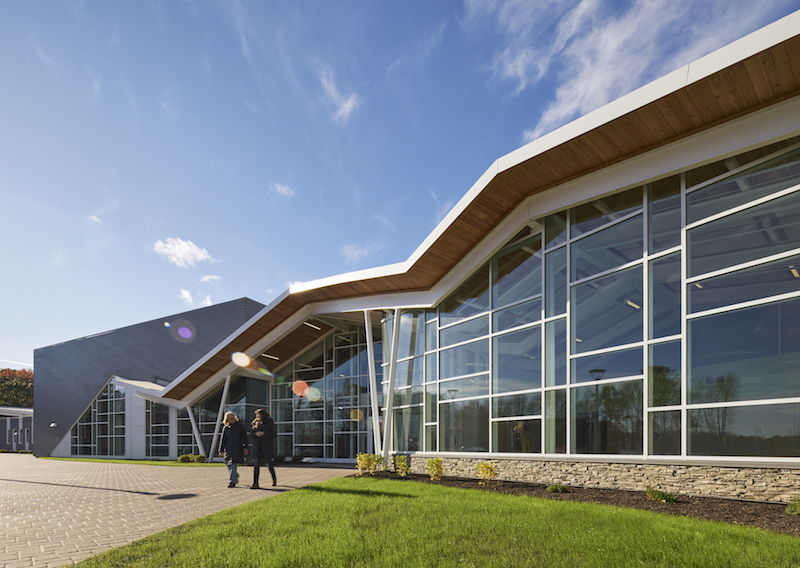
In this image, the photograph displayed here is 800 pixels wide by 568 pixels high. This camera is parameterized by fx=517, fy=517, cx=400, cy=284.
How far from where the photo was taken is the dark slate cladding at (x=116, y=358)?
104 ft

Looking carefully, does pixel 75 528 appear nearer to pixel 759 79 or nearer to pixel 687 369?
pixel 687 369

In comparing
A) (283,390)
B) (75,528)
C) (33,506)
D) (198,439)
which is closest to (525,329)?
(75,528)

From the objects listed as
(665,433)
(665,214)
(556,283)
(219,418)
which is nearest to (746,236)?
(665,214)

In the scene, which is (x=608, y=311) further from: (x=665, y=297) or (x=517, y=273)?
(x=517, y=273)

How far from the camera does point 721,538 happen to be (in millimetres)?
6109

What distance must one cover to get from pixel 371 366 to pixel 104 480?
9.08m

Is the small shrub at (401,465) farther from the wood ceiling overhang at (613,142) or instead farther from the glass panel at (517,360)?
the wood ceiling overhang at (613,142)

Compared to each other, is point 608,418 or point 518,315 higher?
point 518,315

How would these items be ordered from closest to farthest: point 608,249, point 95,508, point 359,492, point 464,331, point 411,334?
point 95,508 < point 359,492 < point 608,249 < point 464,331 < point 411,334

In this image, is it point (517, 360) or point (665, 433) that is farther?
point (517, 360)

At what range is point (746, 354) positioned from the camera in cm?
882

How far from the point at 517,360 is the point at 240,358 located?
15166 mm

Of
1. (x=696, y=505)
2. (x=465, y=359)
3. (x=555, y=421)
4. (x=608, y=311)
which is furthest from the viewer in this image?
(x=465, y=359)

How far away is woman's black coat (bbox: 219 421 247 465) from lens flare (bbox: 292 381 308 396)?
42.1ft
